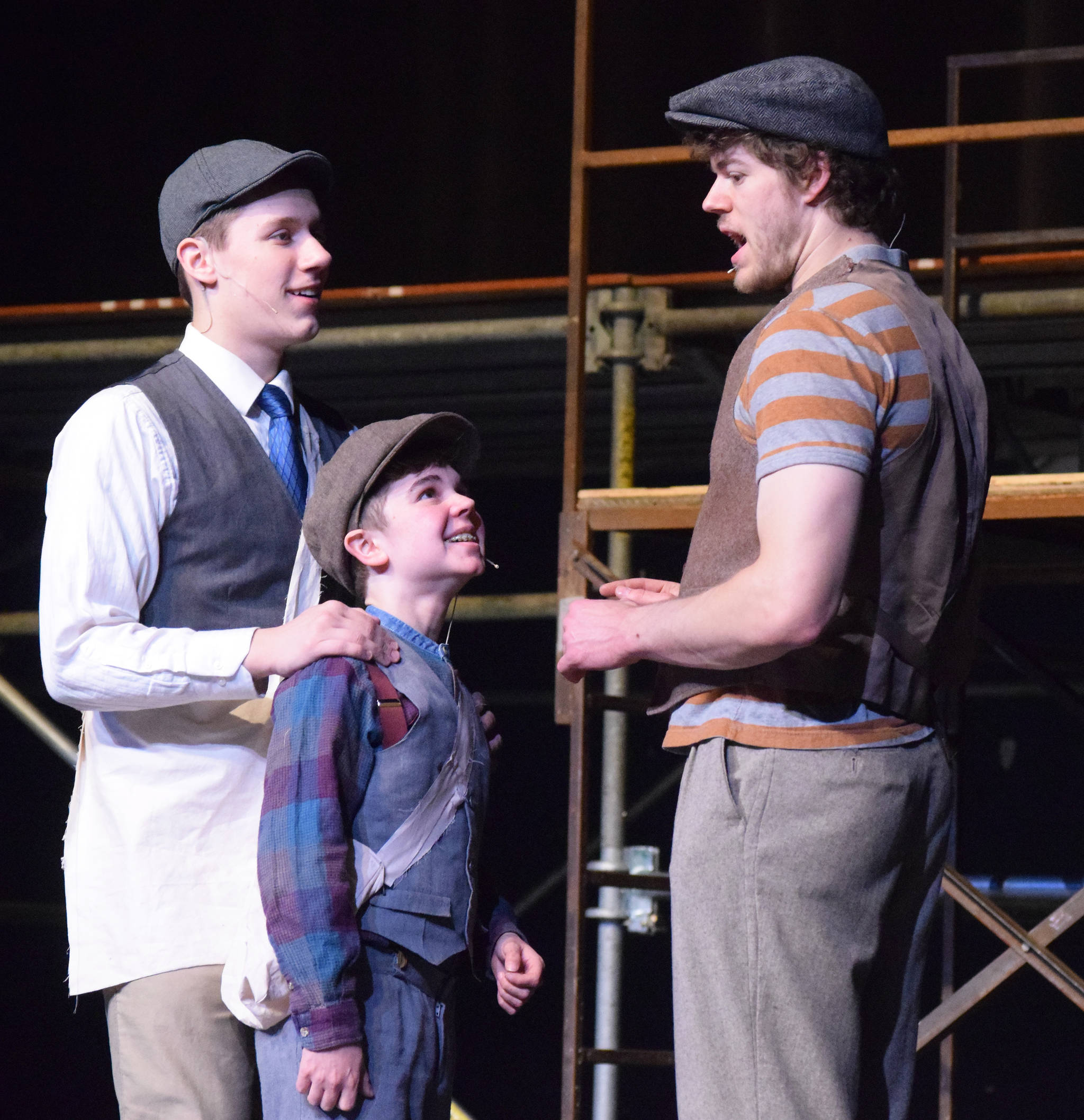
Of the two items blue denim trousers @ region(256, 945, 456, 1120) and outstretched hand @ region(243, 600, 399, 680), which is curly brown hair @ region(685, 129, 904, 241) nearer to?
outstretched hand @ region(243, 600, 399, 680)

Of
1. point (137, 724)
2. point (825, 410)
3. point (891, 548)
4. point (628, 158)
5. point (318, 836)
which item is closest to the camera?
point (825, 410)

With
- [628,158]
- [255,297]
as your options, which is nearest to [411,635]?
[255,297]

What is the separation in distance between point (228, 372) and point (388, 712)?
59 cm

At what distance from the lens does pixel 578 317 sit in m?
4.00

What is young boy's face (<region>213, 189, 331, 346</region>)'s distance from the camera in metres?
2.49

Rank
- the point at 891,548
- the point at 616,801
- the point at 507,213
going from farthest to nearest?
the point at 507,213 < the point at 616,801 < the point at 891,548

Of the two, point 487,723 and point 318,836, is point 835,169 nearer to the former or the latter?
point 487,723

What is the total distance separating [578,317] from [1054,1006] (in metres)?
5.16

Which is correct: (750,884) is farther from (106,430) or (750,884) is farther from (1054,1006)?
(1054,1006)

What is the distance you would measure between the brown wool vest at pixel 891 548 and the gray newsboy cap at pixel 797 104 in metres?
0.15

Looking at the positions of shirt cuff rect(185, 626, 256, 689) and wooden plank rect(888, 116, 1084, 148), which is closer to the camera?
shirt cuff rect(185, 626, 256, 689)

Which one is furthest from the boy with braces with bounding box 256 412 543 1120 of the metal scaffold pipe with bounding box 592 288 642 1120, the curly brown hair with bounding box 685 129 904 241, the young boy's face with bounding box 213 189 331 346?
the metal scaffold pipe with bounding box 592 288 642 1120

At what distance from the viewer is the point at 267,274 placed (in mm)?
2482

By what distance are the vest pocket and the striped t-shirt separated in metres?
0.45
